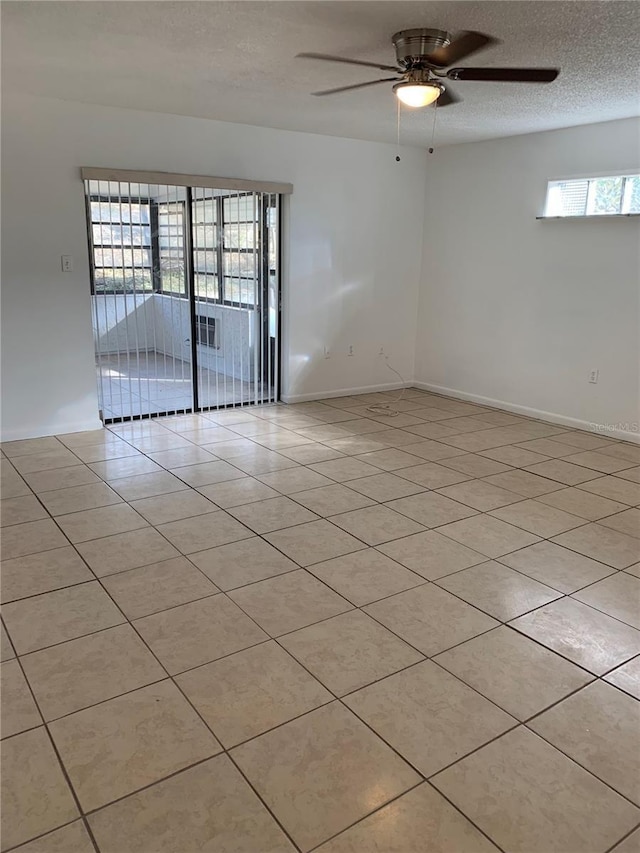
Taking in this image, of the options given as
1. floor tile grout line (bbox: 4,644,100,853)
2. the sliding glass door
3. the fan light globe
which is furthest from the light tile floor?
the fan light globe

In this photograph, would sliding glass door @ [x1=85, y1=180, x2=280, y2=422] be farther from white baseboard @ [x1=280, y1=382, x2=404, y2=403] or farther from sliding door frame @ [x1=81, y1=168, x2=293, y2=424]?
white baseboard @ [x1=280, y1=382, x2=404, y2=403]

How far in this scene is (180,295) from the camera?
204 inches

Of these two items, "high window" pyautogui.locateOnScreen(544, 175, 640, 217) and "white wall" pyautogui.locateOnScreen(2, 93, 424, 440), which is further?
"high window" pyautogui.locateOnScreen(544, 175, 640, 217)

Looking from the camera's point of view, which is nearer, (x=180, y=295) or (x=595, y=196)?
(x=595, y=196)

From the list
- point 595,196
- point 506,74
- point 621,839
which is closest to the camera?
point 621,839

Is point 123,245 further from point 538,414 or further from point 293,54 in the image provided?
point 538,414

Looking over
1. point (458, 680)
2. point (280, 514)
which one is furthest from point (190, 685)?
point (280, 514)

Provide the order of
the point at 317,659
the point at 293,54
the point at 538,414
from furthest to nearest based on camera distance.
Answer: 1. the point at 538,414
2. the point at 293,54
3. the point at 317,659

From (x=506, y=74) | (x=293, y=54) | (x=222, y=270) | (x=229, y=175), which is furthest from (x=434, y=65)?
(x=222, y=270)

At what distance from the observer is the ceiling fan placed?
2.80 m

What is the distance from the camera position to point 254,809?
1.64 meters

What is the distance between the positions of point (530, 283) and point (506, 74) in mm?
2877

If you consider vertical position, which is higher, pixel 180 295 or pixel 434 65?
pixel 434 65

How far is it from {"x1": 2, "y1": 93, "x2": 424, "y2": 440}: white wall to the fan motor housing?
2402 millimetres
